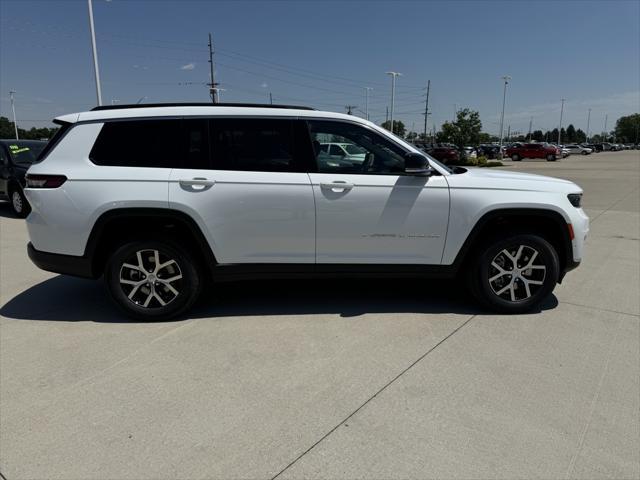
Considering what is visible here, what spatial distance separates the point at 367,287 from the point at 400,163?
1.56m

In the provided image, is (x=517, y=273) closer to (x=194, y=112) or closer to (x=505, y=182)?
(x=505, y=182)

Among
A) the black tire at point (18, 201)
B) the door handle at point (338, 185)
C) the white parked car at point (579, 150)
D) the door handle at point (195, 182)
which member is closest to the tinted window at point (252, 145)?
the door handle at point (195, 182)

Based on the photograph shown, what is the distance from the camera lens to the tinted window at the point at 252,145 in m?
3.75

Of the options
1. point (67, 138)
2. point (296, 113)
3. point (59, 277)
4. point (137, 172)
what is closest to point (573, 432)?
point (296, 113)

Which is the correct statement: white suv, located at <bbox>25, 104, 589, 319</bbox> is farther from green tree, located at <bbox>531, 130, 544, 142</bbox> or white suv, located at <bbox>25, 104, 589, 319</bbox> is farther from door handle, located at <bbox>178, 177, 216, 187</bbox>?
green tree, located at <bbox>531, 130, 544, 142</bbox>

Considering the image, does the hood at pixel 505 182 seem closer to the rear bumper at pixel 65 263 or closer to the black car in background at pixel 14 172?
the rear bumper at pixel 65 263

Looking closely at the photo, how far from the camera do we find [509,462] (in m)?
2.25

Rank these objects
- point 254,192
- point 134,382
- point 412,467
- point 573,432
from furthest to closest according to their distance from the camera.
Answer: point 254,192
point 134,382
point 573,432
point 412,467

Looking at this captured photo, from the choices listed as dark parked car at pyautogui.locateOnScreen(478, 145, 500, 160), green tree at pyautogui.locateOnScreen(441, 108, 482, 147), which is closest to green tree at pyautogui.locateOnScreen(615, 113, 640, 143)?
dark parked car at pyautogui.locateOnScreen(478, 145, 500, 160)

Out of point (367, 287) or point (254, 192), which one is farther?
point (367, 287)

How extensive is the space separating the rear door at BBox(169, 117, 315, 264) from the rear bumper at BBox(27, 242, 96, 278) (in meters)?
0.95

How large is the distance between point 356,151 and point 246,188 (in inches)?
39.7

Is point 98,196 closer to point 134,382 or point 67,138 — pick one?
point 67,138

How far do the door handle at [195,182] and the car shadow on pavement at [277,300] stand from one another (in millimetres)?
1223
